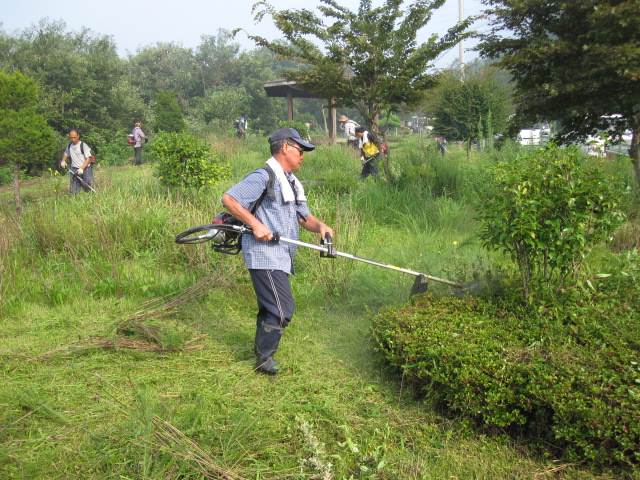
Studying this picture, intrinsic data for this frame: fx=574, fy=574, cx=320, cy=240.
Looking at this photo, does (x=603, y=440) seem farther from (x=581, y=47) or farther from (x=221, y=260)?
(x=581, y=47)

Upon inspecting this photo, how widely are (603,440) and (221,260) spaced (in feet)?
14.0

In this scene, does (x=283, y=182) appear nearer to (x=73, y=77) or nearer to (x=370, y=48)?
(x=370, y=48)

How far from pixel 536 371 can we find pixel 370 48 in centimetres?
747

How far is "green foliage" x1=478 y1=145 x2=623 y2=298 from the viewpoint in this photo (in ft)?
11.2

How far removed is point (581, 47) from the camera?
6477 mm

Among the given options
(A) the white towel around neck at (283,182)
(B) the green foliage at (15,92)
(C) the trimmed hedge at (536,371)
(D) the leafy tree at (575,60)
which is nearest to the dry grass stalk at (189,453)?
(C) the trimmed hedge at (536,371)

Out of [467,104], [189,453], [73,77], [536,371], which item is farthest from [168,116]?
[536,371]

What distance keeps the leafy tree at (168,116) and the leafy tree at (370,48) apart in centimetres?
1455

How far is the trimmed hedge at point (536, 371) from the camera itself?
266 centimetres

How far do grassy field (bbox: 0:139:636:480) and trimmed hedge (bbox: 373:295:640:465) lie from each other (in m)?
0.14

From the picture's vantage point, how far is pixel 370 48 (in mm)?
9359

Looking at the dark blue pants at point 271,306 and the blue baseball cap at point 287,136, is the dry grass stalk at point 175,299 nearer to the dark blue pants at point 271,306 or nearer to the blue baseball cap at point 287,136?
the dark blue pants at point 271,306

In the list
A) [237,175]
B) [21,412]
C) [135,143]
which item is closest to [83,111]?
[135,143]

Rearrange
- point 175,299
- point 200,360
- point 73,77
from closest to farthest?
point 200,360, point 175,299, point 73,77
